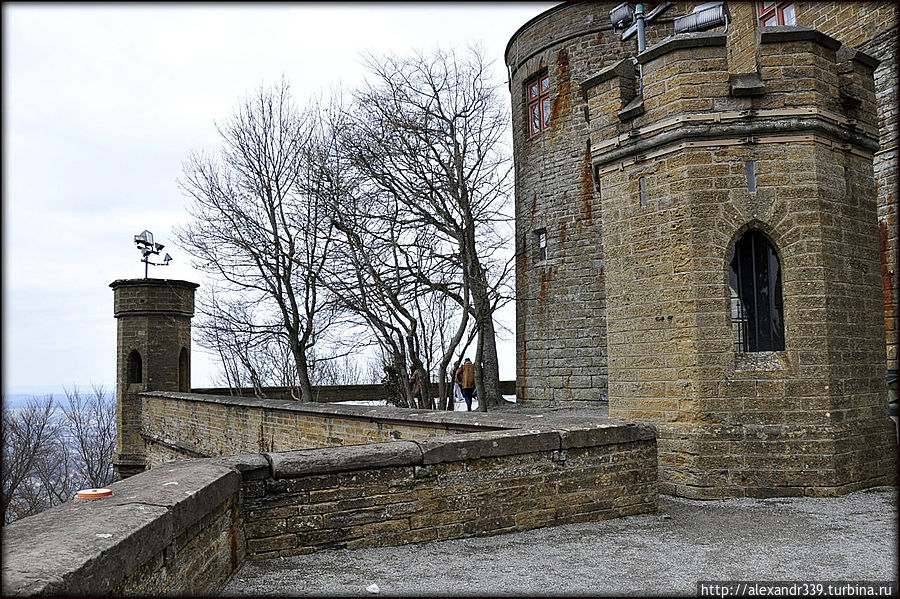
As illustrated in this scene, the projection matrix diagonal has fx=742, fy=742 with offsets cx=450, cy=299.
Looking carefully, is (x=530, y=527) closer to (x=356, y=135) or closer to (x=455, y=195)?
(x=455, y=195)

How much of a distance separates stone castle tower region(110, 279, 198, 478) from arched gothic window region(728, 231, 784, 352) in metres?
15.1

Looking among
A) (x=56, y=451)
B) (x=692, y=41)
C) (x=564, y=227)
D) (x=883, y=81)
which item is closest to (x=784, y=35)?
(x=692, y=41)

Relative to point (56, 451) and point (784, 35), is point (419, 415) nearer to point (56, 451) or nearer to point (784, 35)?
point (784, 35)

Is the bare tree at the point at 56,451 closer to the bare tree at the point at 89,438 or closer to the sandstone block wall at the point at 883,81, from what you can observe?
the bare tree at the point at 89,438

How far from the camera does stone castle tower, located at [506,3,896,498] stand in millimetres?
7652

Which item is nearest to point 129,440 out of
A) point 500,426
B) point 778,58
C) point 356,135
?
point 356,135

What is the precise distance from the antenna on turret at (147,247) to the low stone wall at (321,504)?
41.8 feet

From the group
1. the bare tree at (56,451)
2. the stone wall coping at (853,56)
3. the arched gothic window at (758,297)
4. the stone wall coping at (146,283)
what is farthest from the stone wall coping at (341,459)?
the bare tree at (56,451)

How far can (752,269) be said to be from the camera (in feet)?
26.1

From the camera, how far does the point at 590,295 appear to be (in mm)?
16391

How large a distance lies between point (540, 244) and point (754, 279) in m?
9.82

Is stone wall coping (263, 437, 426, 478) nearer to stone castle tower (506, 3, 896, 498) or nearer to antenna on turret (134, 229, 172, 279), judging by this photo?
stone castle tower (506, 3, 896, 498)

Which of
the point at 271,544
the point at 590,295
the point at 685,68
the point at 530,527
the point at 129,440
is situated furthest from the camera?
the point at 129,440

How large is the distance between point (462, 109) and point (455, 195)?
1772 millimetres
